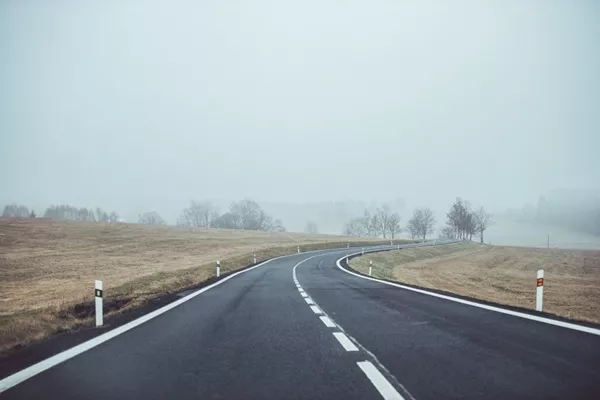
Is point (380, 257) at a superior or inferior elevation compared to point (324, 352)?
inferior

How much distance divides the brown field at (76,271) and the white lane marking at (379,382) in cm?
569

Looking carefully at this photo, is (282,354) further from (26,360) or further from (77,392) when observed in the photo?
(26,360)

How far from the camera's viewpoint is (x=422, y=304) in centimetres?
1120

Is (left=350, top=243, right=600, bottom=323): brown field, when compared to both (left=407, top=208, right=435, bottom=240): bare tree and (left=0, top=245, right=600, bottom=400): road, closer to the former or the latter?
(left=0, top=245, right=600, bottom=400): road

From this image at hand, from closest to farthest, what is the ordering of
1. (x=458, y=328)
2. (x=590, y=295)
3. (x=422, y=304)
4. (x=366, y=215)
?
(x=458, y=328)
(x=422, y=304)
(x=590, y=295)
(x=366, y=215)

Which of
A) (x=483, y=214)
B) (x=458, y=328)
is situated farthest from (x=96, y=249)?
(x=483, y=214)

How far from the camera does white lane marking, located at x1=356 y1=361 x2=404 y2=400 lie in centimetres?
404

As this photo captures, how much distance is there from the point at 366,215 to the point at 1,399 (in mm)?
158931

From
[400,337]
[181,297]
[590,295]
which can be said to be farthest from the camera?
[590,295]

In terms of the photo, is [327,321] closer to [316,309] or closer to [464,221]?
[316,309]

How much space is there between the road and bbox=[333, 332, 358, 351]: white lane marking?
0.03 metres

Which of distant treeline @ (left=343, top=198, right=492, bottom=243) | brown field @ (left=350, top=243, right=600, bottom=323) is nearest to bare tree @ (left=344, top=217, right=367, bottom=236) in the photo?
distant treeline @ (left=343, top=198, right=492, bottom=243)

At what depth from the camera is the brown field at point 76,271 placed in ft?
36.6

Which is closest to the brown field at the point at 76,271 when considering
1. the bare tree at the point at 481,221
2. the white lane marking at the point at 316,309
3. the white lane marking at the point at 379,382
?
the white lane marking at the point at 316,309
